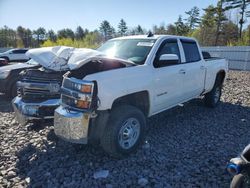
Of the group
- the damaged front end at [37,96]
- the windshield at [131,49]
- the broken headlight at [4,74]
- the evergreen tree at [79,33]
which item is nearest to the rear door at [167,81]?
the windshield at [131,49]

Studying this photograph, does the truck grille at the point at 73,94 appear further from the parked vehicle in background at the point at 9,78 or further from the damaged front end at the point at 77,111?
the parked vehicle in background at the point at 9,78

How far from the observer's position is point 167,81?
15.0 ft

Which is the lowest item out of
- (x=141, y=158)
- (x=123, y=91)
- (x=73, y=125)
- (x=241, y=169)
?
(x=141, y=158)

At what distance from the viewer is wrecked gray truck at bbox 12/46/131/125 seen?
161 inches

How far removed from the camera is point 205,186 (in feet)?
10.5

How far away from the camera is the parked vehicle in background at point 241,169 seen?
99.1 inches

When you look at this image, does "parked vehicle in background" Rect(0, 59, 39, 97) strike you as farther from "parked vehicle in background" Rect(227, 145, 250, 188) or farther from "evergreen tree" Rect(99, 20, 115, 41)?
"evergreen tree" Rect(99, 20, 115, 41)

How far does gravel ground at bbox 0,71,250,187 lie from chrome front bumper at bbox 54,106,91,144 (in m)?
0.51

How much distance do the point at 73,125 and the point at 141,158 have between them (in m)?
1.23

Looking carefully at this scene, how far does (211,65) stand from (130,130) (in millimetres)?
3541

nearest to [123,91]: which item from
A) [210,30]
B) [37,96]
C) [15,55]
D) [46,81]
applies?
[46,81]

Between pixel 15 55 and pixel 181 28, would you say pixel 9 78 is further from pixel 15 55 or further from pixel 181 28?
pixel 181 28

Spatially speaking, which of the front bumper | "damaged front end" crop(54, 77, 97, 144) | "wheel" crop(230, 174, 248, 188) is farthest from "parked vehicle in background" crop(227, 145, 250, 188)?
the front bumper

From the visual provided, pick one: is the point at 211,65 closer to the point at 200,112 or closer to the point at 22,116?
the point at 200,112
